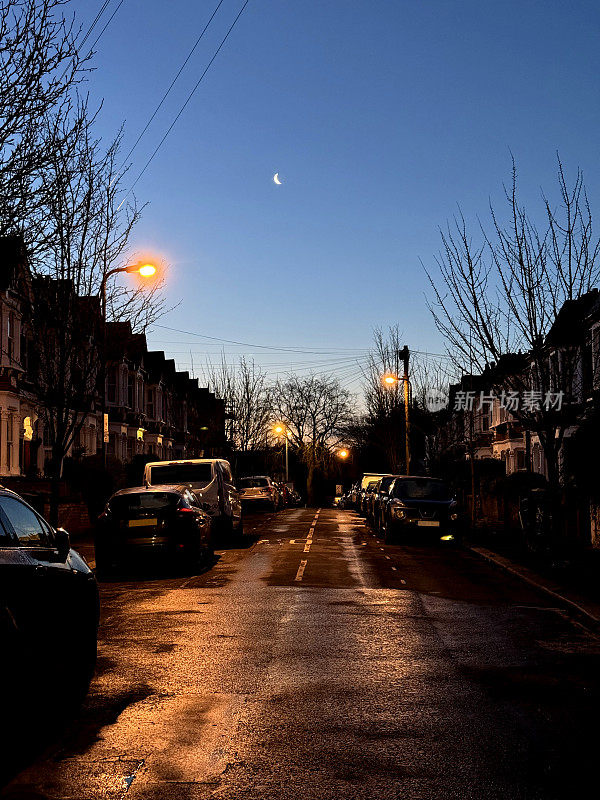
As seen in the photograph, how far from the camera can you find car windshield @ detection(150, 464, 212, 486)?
23.9 m

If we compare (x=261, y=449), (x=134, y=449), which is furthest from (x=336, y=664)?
(x=261, y=449)

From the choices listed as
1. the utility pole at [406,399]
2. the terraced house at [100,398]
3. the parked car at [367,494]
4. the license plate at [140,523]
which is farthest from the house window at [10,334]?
the utility pole at [406,399]

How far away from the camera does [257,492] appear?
48.8m

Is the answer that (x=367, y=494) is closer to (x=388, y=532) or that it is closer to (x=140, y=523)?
(x=388, y=532)

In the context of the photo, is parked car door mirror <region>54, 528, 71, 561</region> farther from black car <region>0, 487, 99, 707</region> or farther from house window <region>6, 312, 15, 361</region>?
house window <region>6, 312, 15, 361</region>

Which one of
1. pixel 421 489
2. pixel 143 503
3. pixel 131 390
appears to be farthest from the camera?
pixel 131 390

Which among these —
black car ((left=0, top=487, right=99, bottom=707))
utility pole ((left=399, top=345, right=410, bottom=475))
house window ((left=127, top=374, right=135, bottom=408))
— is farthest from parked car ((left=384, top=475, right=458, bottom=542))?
house window ((left=127, top=374, right=135, bottom=408))

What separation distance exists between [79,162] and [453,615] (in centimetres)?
932

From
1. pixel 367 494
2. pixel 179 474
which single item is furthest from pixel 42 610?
pixel 367 494

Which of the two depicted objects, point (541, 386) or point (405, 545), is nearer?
point (541, 386)

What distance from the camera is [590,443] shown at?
19.9m

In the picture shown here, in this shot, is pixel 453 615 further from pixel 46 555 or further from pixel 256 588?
pixel 46 555

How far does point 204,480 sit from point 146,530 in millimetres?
6046

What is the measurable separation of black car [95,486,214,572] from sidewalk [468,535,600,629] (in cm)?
577
